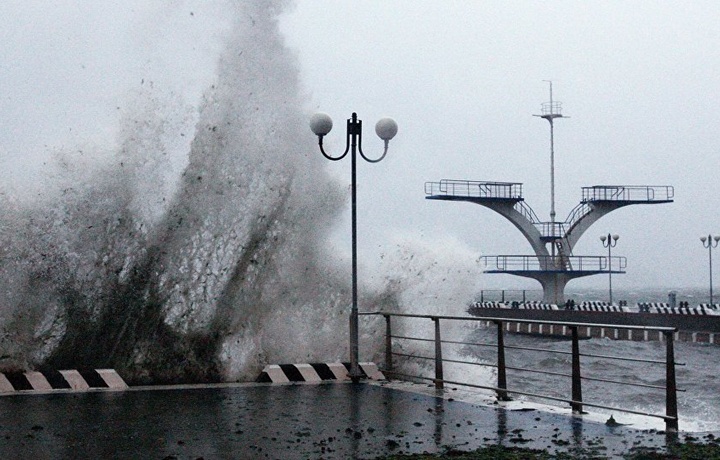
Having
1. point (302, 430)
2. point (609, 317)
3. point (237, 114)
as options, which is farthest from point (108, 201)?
point (609, 317)

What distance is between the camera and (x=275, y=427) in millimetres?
9477

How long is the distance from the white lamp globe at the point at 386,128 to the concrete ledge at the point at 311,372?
3377mm

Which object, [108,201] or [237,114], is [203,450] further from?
[237,114]

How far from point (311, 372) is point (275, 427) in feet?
15.8

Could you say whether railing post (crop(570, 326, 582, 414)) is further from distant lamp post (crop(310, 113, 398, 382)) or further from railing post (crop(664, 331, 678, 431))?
distant lamp post (crop(310, 113, 398, 382))

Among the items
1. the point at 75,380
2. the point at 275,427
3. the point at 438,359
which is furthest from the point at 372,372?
the point at 275,427

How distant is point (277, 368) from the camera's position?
14305 mm

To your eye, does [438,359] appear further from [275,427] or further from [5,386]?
[5,386]

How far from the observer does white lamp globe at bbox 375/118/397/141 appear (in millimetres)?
14922

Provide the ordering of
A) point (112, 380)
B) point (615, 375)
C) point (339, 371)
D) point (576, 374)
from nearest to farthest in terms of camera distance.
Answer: point (576, 374)
point (112, 380)
point (339, 371)
point (615, 375)

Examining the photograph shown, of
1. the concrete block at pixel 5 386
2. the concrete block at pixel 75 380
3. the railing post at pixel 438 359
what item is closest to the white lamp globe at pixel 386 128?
the railing post at pixel 438 359

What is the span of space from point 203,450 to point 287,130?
11.4 m

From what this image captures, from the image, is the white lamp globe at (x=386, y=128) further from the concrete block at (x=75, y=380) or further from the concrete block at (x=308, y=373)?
the concrete block at (x=75, y=380)

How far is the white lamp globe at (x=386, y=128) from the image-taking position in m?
14.9
